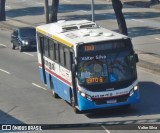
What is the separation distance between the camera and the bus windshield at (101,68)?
22.5 metres

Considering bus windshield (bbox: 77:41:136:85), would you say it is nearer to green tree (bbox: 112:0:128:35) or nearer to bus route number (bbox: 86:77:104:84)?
bus route number (bbox: 86:77:104:84)

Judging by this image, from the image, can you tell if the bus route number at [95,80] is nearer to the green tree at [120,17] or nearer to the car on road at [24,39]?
the green tree at [120,17]

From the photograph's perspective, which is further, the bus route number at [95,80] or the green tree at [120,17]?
the green tree at [120,17]

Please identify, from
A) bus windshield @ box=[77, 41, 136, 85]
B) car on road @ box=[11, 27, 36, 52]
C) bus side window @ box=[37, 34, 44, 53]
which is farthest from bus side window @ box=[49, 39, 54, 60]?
car on road @ box=[11, 27, 36, 52]

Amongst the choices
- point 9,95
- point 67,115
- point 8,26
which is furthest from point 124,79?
point 8,26

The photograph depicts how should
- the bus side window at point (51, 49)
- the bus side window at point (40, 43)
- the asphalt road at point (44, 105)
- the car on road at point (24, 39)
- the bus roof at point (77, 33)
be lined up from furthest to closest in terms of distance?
the car on road at point (24, 39) < the bus side window at point (40, 43) < the bus side window at point (51, 49) < the bus roof at point (77, 33) < the asphalt road at point (44, 105)

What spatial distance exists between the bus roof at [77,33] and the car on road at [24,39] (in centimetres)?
1502

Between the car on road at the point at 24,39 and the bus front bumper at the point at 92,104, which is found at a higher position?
the bus front bumper at the point at 92,104

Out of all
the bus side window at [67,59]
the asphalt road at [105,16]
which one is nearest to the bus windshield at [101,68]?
the bus side window at [67,59]

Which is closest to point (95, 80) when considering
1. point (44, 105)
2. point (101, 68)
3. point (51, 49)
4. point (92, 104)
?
point (101, 68)

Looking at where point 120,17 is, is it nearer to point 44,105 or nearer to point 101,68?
point 44,105

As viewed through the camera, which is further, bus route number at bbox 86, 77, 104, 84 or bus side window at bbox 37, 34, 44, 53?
bus side window at bbox 37, 34, 44, 53

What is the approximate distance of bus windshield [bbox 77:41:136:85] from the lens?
2255cm

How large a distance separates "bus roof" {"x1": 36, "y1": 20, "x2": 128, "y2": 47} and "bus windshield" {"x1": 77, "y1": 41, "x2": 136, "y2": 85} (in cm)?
59
